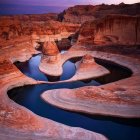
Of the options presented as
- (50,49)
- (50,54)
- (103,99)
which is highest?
(50,49)

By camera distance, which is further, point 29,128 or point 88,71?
point 88,71

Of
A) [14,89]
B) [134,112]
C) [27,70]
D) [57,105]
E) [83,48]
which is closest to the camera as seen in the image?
[134,112]

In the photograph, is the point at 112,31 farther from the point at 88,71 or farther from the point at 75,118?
the point at 75,118

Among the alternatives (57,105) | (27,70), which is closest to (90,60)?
(27,70)

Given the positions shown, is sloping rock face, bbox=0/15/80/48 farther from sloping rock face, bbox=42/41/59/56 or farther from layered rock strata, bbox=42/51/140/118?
layered rock strata, bbox=42/51/140/118

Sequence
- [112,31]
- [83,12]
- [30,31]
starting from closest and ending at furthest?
[112,31] < [30,31] < [83,12]

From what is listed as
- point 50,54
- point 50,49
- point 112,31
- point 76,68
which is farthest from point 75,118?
point 112,31

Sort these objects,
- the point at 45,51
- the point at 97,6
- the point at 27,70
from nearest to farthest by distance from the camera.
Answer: the point at 27,70
the point at 45,51
the point at 97,6

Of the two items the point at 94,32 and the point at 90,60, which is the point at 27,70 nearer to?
the point at 90,60
